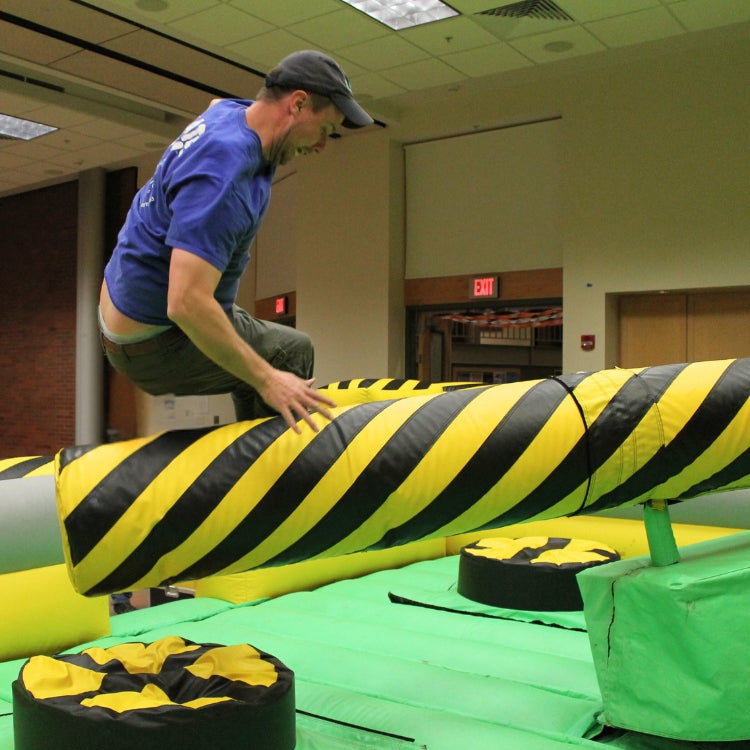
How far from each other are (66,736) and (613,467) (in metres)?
1.46

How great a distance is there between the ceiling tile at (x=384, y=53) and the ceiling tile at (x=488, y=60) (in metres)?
0.30

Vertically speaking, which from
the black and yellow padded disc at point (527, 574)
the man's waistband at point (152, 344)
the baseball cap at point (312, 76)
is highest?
the baseball cap at point (312, 76)

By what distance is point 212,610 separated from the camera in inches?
143

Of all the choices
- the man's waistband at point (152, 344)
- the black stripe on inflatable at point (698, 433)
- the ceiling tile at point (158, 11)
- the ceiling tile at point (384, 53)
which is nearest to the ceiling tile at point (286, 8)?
the ceiling tile at point (158, 11)

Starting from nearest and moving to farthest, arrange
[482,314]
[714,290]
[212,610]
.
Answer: [212,610] → [714,290] → [482,314]

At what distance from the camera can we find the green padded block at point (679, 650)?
6.88 ft

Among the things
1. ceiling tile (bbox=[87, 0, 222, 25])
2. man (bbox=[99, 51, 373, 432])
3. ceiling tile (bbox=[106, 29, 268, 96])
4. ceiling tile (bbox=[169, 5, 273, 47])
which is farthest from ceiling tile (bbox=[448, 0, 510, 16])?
man (bbox=[99, 51, 373, 432])

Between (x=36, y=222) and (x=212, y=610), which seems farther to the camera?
(x=36, y=222)

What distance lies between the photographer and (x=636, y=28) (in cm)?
656

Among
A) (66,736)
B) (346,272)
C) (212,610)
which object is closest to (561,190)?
(346,272)

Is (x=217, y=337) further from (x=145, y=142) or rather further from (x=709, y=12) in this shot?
(x=145, y=142)

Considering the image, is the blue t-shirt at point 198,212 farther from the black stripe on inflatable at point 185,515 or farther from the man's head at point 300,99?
the black stripe on inflatable at point 185,515

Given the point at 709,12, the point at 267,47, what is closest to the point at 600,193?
the point at 709,12

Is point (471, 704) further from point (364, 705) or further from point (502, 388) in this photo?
point (502, 388)
